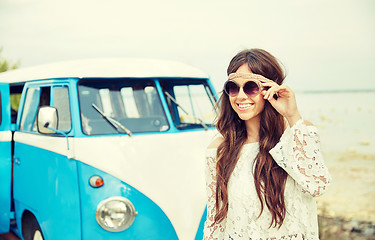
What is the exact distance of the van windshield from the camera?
373 centimetres

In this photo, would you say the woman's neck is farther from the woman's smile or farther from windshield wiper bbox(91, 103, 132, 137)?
windshield wiper bbox(91, 103, 132, 137)

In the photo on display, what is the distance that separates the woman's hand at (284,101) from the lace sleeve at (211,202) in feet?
1.66

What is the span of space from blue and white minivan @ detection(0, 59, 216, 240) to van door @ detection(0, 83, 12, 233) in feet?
0.81

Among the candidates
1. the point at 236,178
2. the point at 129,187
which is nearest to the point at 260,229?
the point at 236,178

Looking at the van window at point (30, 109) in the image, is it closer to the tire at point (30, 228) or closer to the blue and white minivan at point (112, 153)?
the blue and white minivan at point (112, 153)

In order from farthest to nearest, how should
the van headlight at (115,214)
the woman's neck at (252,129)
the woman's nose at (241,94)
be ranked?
1. the van headlight at (115,214)
2. the woman's neck at (252,129)
3. the woman's nose at (241,94)

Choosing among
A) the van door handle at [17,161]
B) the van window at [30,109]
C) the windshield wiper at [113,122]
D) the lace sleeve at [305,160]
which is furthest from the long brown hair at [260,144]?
the van door handle at [17,161]

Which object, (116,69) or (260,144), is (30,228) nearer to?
(116,69)

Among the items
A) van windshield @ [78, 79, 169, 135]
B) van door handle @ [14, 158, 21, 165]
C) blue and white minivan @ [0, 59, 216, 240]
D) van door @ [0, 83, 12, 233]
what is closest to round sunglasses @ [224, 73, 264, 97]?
blue and white minivan @ [0, 59, 216, 240]

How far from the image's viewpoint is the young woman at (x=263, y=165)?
1.86 m

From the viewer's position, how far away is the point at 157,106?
404 centimetres

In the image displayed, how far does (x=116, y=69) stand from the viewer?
387cm

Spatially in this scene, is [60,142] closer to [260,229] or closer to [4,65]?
[260,229]

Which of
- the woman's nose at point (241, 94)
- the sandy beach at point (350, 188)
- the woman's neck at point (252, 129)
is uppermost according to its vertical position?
the woman's nose at point (241, 94)
